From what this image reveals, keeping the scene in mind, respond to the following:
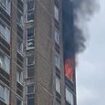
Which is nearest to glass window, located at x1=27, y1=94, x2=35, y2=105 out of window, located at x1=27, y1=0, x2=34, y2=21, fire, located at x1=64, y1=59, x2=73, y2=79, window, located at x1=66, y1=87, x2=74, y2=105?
window, located at x1=27, y1=0, x2=34, y2=21

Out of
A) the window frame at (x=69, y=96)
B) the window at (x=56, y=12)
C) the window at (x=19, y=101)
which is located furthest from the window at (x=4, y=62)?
the window at (x=56, y=12)

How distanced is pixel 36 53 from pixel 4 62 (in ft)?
22.3

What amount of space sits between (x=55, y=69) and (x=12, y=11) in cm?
940

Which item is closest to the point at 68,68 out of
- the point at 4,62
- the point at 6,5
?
the point at 6,5

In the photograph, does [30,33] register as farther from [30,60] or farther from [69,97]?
[69,97]

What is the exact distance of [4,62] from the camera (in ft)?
160

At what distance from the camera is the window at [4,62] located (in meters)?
48.5

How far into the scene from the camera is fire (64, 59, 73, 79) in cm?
6306

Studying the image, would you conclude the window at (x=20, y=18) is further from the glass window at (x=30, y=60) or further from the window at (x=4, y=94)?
the window at (x=4, y=94)

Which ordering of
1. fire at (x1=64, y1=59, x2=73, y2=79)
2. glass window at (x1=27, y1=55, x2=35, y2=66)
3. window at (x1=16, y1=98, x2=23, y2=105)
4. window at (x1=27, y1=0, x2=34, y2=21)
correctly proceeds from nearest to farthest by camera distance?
window at (x1=16, y1=98, x2=23, y2=105) → glass window at (x1=27, y1=55, x2=35, y2=66) → window at (x1=27, y1=0, x2=34, y2=21) → fire at (x1=64, y1=59, x2=73, y2=79)

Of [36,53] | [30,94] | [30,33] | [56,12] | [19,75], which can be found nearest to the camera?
[19,75]

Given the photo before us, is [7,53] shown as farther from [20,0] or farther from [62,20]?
[62,20]

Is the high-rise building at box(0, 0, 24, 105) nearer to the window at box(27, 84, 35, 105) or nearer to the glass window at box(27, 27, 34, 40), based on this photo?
the window at box(27, 84, 35, 105)

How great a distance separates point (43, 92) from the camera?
54938 mm
